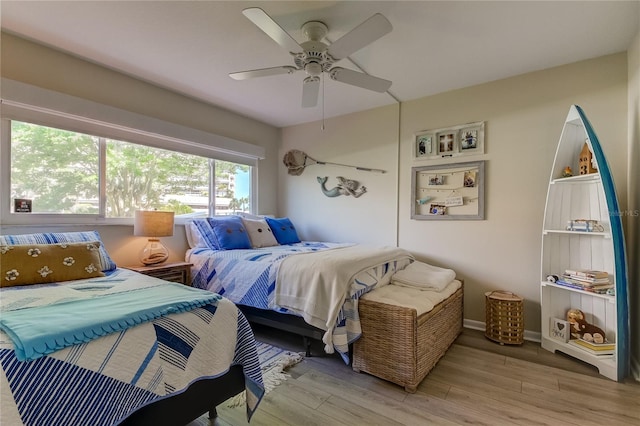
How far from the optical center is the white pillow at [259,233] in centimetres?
330

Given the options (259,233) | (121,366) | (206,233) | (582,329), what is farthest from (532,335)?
(206,233)

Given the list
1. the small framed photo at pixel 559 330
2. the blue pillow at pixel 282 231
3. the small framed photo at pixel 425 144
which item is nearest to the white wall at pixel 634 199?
the small framed photo at pixel 559 330

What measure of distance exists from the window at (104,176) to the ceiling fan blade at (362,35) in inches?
88.1

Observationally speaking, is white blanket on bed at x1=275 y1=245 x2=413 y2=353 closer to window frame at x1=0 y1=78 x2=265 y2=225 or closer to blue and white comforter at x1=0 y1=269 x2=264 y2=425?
blue and white comforter at x1=0 y1=269 x2=264 y2=425

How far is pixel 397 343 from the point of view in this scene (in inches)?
75.0

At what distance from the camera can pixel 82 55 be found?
2449mm

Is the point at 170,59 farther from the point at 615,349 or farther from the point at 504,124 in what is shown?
the point at 615,349

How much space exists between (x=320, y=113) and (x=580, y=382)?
3.49 metres

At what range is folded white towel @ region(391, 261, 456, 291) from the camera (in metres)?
2.42

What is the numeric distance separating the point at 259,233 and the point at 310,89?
171 cm

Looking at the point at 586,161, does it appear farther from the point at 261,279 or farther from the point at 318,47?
the point at 261,279

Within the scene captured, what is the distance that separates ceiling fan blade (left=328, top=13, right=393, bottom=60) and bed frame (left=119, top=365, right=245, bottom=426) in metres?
1.86

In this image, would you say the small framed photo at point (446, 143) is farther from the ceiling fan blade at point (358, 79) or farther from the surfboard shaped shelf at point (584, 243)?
the ceiling fan blade at point (358, 79)

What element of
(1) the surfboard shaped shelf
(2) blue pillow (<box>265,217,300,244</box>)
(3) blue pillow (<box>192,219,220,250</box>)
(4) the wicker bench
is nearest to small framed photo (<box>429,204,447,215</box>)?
(1) the surfboard shaped shelf
